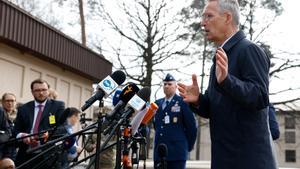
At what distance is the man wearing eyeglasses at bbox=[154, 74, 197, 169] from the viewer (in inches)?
220

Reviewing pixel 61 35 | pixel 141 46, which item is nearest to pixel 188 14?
pixel 141 46

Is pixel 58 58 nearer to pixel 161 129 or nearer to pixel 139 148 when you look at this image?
pixel 161 129

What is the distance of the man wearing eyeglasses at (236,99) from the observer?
2201mm

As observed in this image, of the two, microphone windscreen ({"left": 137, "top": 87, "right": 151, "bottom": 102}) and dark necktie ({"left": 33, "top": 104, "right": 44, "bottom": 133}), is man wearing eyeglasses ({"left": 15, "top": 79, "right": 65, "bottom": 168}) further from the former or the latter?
microphone windscreen ({"left": 137, "top": 87, "right": 151, "bottom": 102})

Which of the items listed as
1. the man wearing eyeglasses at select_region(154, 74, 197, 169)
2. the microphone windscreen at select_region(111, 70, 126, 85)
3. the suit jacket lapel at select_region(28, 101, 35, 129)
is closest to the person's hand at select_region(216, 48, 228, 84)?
the microphone windscreen at select_region(111, 70, 126, 85)

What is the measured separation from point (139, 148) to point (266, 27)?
17.8 meters

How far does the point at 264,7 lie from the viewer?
2027cm

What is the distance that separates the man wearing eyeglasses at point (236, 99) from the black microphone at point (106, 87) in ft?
2.68

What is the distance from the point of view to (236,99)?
2.19m

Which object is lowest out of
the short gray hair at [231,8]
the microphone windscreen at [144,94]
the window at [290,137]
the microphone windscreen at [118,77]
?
the window at [290,137]

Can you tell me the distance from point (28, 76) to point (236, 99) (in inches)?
369

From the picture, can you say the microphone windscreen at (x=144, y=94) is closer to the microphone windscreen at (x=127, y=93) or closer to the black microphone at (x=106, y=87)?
the black microphone at (x=106, y=87)

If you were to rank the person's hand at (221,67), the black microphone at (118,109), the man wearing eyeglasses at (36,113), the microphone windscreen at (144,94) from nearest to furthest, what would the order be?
the person's hand at (221,67) < the black microphone at (118,109) < the microphone windscreen at (144,94) < the man wearing eyeglasses at (36,113)

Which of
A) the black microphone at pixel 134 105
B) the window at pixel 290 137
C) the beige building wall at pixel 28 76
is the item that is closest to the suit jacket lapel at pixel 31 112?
the black microphone at pixel 134 105
